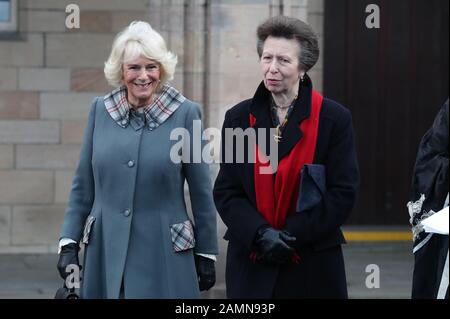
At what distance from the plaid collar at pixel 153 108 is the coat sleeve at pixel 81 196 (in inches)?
4.8

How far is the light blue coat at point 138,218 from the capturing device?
5531 millimetres

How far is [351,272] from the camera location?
37.0 ft

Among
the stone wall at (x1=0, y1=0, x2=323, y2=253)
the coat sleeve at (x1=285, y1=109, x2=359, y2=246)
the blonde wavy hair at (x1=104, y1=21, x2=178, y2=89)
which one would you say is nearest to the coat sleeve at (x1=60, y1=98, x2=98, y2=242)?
the blonde wavy hair at (x1=104, y1=21, x2=178, y2=89)

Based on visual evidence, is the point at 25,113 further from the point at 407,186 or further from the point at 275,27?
the point at 275,27

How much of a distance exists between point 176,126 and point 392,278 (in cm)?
570

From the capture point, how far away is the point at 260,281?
534 centimetres

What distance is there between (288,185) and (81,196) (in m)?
1.01

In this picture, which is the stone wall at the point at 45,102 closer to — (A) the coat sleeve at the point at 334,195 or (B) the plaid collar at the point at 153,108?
(B) the plaid collar at the point at 153,108

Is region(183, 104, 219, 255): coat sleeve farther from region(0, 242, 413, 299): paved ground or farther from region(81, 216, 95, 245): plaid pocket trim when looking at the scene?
region(0, 242, 413, 299): paved ground

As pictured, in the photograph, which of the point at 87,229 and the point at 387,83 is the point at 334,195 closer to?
the point at 87,229

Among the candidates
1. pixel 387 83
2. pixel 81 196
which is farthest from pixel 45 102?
pixel 81 196

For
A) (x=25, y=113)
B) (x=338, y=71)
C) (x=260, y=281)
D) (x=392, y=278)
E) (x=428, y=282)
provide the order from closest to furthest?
(x=260, y=281) → (x=428, y=282) → (x=392, y=278) → (x=25, y=113) → (x=338, y=71)
